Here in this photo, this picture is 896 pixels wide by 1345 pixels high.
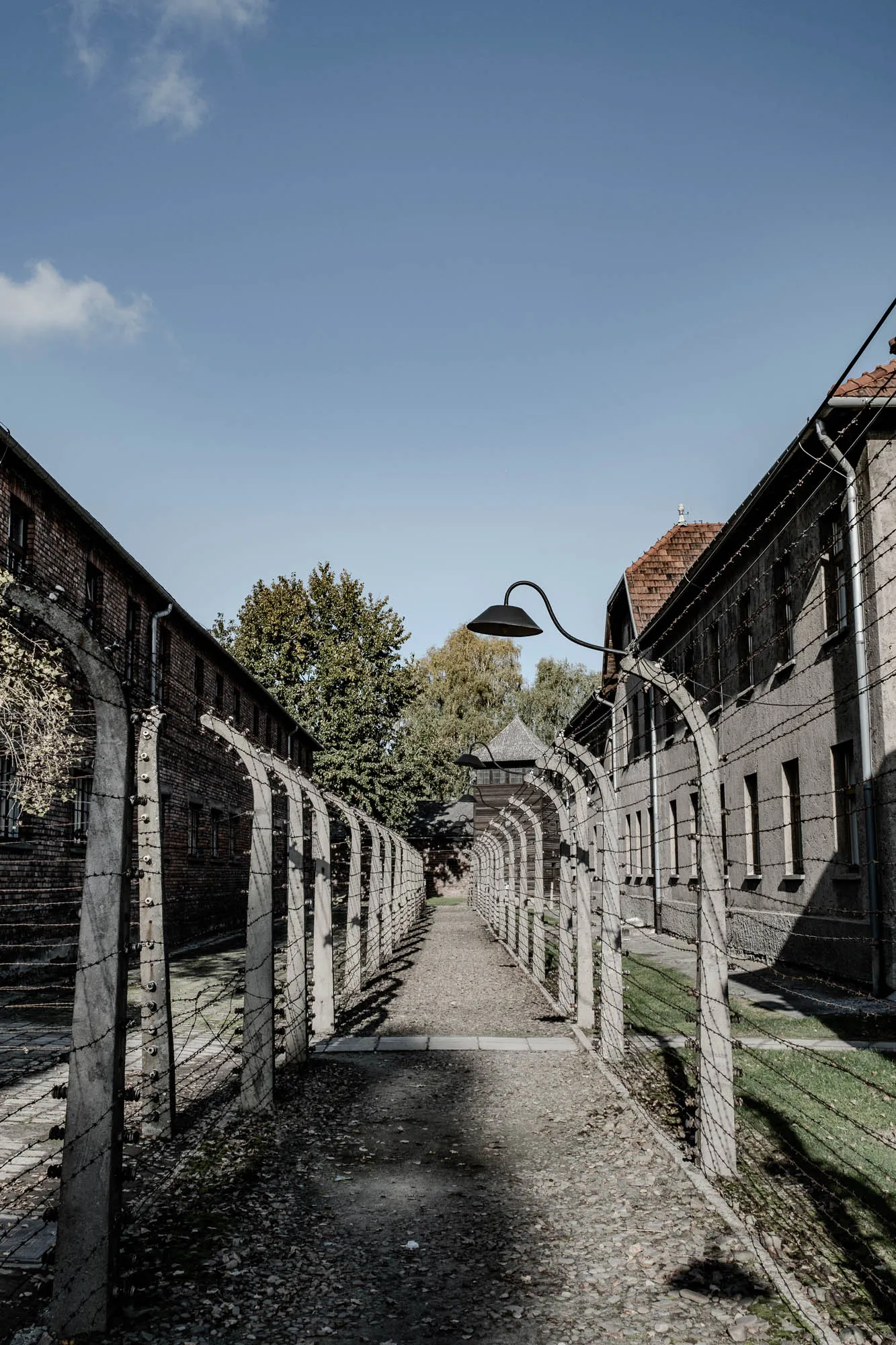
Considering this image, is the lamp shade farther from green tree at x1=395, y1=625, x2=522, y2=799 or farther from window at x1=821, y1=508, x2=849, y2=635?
green tree at x1=395, y1=625, x2=522, y2=799

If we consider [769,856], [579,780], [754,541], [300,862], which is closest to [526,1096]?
[300,862]

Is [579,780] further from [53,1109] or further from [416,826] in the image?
[416,826]

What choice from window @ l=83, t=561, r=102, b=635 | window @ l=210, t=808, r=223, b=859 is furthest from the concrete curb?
window @ l=210, t=808, r=223, b=859

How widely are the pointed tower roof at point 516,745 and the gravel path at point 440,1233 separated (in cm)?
3739

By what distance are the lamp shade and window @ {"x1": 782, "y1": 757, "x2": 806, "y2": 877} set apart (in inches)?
333

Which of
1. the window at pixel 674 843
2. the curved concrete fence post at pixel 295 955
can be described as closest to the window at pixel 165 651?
the window at pixel 674 843

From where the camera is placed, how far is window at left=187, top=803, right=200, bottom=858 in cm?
2384

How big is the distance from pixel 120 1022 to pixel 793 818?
12.7 meters

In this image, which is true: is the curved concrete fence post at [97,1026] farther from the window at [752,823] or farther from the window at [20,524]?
the window at [752,823]

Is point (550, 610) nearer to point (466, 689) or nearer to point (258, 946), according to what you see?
point (258, 946)

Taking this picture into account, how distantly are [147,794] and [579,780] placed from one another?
4687 mm

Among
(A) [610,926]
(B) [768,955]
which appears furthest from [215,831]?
(A) [610,926]

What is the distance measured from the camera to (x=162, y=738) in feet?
21.4

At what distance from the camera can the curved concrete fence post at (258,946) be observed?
6.58 meters
